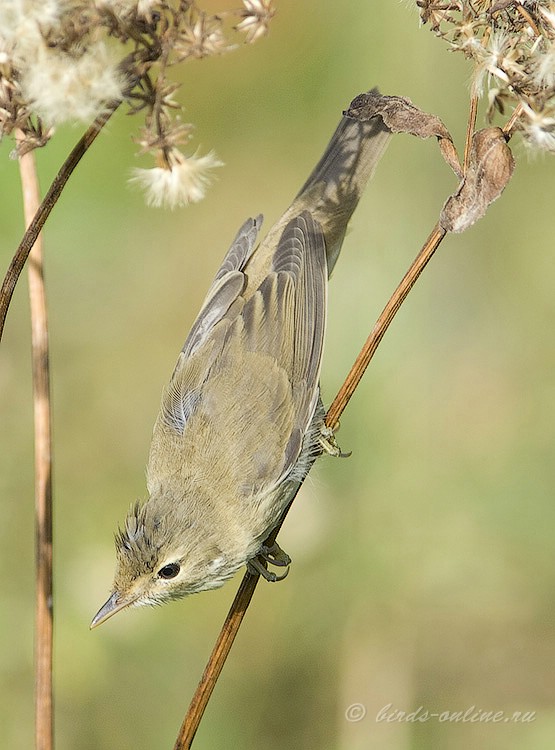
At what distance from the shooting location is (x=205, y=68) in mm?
4836

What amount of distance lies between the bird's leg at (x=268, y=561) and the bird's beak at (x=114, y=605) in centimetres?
56

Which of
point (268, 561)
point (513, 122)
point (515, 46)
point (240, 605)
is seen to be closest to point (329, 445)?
point (268, 561)

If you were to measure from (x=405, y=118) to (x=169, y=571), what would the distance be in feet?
5.46

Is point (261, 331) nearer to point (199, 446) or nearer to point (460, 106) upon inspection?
point (199, 446)

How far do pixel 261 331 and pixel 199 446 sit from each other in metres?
0.54

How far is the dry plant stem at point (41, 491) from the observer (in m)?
1.88

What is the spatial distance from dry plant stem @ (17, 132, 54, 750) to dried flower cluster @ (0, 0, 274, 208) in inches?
7.5

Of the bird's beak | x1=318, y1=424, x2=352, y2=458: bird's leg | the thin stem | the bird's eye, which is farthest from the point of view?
x1=318, y1=424, x2=352, y2=458: bird's leg

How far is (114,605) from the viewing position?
285 centimetres

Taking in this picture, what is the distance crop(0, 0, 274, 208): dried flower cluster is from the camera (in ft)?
5.38

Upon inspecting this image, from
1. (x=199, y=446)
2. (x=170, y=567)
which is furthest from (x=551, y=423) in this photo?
(x=170, y=567)

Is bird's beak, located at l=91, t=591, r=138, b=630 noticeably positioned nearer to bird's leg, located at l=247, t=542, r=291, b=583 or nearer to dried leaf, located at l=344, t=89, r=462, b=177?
bird's leg, located at l=247, t=542, r=291, b=583

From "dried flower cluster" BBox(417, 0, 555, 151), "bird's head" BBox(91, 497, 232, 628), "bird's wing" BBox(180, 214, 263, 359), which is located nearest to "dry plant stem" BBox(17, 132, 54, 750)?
"bird's head" BBox(91, 497, 232, 628)
